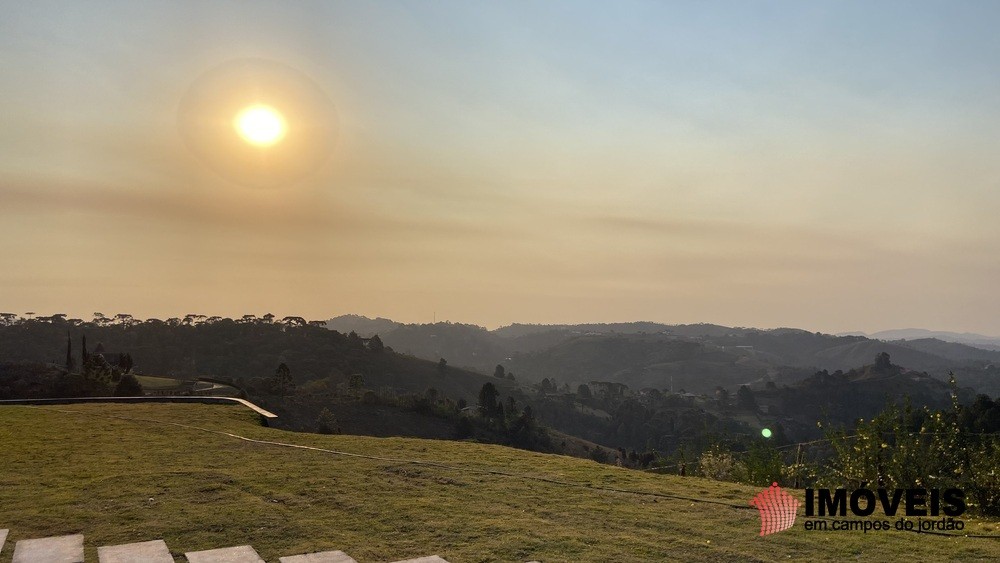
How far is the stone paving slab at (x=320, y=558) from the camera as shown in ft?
21.5

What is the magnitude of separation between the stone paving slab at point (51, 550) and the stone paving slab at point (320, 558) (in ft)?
6.33

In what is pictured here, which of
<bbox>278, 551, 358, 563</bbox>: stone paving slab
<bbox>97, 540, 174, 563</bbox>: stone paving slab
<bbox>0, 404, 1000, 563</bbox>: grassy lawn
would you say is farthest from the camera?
<bbox>0, 404, 1000, 563</bbox>: grassy lawn

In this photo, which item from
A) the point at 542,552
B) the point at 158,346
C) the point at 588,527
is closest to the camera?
the point at 542,552

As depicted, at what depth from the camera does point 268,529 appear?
764 cm

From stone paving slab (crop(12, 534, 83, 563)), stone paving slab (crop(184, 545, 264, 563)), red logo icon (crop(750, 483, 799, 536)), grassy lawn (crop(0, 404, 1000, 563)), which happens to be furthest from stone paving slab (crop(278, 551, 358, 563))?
red logo icon (crop(750, 483, 799, 536))

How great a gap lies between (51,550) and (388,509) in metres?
3.62

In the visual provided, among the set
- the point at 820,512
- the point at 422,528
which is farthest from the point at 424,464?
the point at 820,512

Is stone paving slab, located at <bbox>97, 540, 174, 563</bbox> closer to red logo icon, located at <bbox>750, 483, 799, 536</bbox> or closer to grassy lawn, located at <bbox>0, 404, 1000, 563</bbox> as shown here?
grassy lawn, located at <bbox>0, 404, 1000, 563</bbox>

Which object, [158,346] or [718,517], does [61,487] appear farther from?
[158,346]

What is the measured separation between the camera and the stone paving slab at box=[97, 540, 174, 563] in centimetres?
645

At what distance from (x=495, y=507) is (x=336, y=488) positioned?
2484 mm

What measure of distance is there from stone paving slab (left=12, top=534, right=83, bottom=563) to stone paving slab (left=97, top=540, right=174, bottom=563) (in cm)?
22

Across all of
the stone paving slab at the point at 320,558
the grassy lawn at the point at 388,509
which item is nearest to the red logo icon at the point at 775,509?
the grassy lawn at the point at 388,509

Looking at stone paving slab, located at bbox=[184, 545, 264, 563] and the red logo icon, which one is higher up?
the red logo icon
